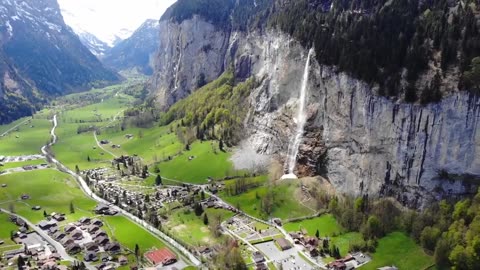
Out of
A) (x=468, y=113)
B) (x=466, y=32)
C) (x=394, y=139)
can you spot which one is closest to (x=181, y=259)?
(x=394, y=139)

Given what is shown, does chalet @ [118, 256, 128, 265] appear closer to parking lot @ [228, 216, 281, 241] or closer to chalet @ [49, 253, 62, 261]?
chalet @ [49, 253, 62, 261]

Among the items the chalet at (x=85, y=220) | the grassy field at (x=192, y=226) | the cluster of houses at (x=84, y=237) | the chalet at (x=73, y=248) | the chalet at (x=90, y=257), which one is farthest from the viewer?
the chalet at (x=85, y=220)

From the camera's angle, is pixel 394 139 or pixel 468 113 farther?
pixel 394 139

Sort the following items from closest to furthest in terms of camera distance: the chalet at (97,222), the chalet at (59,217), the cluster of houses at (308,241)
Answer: the cluster of houses at (308,241), the chalet at (97,222), the chalet at (59,217)

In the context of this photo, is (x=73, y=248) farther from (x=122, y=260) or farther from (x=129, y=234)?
(x=122, y=260)

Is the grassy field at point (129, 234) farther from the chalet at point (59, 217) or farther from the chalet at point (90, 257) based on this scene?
the chalet at point (59, 217)

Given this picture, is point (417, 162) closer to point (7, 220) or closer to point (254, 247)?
point (254, 247)

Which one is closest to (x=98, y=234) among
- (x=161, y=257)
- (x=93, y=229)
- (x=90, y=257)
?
(x=93, y=229)

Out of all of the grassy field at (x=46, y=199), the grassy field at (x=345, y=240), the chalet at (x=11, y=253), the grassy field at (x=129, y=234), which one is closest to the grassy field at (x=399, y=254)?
the grassy field at (x=345, y=240)
